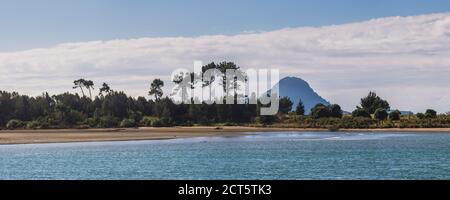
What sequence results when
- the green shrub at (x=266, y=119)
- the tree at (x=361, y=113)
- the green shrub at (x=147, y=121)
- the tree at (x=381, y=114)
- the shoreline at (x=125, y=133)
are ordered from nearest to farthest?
the shoreline at (x=125, y=133) → the green shrub at (x=147, y=121) → the tree at (x=381, y=114) → the green shrub at (x=266, y=119) → the tree at (x=361, y=113)

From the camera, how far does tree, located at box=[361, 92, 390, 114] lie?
4742 inches

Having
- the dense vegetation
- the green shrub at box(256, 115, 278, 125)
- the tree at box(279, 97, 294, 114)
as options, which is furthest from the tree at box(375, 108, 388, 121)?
the tree at box(279, 97, 294, 114)

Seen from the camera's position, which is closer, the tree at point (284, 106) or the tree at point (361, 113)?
the tree at point (361, 113)

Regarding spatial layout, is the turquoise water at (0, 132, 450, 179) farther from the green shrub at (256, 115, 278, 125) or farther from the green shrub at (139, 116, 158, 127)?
the green shrub at (256, 115, 278, 125)

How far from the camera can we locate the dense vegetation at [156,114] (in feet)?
340

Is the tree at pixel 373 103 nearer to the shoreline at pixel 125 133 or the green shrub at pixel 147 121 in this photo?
the shoreline at pixel 125 133

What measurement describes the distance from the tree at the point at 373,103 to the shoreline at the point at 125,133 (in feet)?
19.4

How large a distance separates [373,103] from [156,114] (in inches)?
1611

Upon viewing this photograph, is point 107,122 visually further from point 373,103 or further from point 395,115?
point 395,115

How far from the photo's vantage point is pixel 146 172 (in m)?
45.7

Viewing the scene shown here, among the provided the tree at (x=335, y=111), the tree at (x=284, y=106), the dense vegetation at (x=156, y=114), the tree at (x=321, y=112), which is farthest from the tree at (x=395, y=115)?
the tree at (x=284, y=106)

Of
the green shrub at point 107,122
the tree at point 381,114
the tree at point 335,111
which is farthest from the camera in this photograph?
the tree at point 335,111

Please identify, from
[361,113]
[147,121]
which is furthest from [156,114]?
[361,113]

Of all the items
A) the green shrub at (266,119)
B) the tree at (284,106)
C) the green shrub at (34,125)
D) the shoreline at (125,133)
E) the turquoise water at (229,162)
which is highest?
the tree at (284,106)
